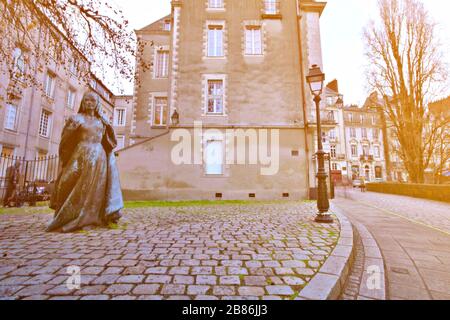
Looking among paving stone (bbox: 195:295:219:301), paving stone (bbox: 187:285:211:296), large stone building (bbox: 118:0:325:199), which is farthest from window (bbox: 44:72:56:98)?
paving stone (bbox: 195:295:219:301)

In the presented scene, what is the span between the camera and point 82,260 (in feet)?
8.52

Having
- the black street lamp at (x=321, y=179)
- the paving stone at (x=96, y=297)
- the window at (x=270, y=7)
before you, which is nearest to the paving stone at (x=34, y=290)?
the paving stone at (x=96, y=297)

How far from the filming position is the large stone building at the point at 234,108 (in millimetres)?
11297

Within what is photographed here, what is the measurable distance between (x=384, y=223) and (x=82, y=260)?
688 cm

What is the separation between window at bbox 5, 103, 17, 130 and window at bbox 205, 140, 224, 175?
1429cm

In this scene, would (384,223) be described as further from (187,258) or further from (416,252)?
(187,258)

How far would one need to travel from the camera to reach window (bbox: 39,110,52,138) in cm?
1723

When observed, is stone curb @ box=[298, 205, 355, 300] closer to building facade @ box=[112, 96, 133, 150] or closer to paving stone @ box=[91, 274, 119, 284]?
paving stone @ box=[91, 274, 119, 284]

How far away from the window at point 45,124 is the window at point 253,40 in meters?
17.2

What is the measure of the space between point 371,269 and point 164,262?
2.62 m

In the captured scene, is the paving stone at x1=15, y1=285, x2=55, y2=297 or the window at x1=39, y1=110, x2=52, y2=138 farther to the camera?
the window at x1=39, y1=110, x2=52, y2=138

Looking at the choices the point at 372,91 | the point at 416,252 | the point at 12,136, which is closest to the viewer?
the point at 416,252

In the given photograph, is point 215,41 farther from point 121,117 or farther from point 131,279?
point 121,117
